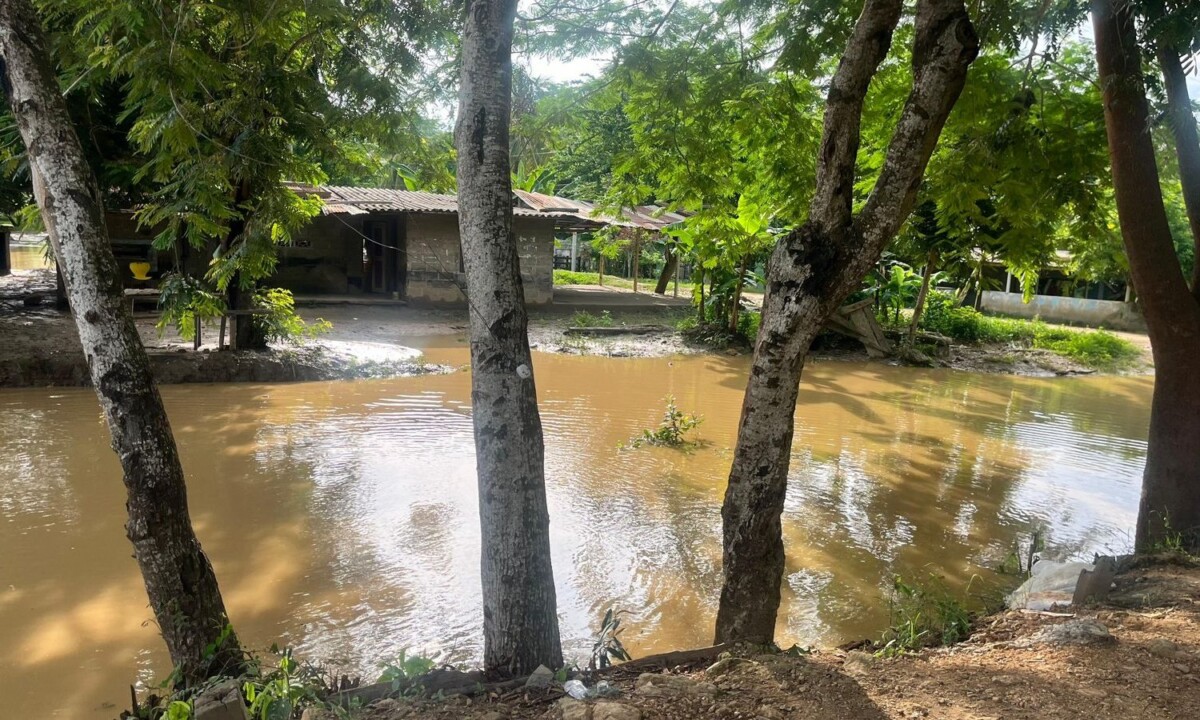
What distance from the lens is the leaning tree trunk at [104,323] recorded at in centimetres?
325

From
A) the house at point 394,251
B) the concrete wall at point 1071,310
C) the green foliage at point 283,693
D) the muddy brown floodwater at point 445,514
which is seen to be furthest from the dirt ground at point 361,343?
the green foliage at point 283,693

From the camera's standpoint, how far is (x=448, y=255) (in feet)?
69.2

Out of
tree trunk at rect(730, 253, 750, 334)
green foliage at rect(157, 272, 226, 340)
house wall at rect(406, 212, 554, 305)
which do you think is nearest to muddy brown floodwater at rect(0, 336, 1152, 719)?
green foliage at rect(157, 272, 226, 340)

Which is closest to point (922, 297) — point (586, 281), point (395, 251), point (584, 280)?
point (395, 251)

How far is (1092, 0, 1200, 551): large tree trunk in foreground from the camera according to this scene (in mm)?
5637

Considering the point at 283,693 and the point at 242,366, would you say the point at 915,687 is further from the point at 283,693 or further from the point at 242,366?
the point at 242,366

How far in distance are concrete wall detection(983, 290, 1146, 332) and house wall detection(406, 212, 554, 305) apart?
45.8 ft

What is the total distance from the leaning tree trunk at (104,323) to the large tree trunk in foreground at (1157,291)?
20.6 ft

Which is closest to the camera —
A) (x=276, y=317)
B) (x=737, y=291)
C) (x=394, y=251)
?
(x=276, y=317)

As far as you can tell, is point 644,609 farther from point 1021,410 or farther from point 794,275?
point 1021,410

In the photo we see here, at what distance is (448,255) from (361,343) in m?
6.56

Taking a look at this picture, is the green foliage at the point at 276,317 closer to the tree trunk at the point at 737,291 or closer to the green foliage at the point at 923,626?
the tree trunk at the point at 737,291

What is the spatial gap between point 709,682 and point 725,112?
5.13 meters

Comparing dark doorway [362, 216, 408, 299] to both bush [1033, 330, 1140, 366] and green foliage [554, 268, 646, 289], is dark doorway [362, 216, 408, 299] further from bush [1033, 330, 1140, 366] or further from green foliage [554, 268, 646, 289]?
bush [1033, 330, 1140, 366]
